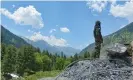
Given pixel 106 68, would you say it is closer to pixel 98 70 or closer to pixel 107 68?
pixel 107 68

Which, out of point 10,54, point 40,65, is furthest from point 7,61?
point 40,65

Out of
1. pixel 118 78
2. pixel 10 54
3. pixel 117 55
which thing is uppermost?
pixel 10 54

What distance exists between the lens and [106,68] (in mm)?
9422

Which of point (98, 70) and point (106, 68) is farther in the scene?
point (106, 68)

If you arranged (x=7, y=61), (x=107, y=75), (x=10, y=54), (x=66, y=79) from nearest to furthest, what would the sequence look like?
Answer: (x=107, y=75) → (x=66, y=79) → (x=7, y=61) → (x=10, y=54)

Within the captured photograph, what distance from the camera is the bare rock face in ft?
30.0

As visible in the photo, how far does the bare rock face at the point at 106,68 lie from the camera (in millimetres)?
9133

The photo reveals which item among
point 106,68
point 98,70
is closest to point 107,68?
point 106,68

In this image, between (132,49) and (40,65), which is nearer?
(132,49)

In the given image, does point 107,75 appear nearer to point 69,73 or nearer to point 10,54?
point 69,73

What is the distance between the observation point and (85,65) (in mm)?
9656

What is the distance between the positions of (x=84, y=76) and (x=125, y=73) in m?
1.16

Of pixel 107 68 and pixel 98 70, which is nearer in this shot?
pixel 98 70

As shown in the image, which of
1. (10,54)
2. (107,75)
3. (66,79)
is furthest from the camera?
(10,54)
